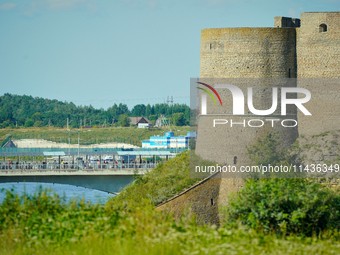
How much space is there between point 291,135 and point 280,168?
2.14m

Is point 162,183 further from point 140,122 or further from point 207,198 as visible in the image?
point 140,122

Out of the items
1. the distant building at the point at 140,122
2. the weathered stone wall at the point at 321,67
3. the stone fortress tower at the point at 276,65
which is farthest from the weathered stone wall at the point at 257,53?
the distant building at the point at 140,122

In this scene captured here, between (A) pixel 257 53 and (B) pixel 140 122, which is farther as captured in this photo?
(B) pixel 140 122

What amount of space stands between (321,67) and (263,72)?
113 inches

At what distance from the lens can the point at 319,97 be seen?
95.5 ft

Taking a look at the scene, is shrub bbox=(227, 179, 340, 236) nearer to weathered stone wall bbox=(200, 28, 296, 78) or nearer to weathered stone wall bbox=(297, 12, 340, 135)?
weathered stone wall bbox=(297, 12, 340, 135)

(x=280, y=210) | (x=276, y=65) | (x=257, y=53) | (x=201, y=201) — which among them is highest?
(x=257, y=53)

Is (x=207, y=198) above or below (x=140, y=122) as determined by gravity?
below

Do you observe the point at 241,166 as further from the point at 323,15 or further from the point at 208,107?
the point at 323,15

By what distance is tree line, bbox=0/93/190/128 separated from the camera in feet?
522

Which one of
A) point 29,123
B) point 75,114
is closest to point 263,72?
point 29,123

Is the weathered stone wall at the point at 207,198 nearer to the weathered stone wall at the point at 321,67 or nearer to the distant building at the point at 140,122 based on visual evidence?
the weathered stone wall at the point at 321,67

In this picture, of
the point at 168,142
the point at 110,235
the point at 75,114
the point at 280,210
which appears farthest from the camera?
the point at 75,114

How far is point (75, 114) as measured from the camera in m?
172
